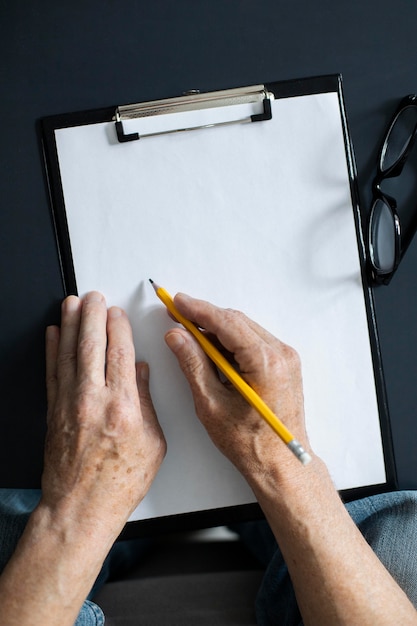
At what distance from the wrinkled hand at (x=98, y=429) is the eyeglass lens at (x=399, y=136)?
40cm

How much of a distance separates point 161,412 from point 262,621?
32 cm

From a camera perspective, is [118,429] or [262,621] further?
[262,621]

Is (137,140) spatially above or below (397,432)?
above

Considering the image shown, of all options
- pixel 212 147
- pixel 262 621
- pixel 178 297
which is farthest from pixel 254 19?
pixel 262 621

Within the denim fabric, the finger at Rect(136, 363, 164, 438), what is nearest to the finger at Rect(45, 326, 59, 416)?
the finger at Rect(136, 363, 164, 438)

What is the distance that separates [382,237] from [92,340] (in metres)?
0.39

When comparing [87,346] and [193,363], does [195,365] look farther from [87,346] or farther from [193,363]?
[87,346]

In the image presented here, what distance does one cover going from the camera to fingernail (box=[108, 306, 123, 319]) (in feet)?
2.49

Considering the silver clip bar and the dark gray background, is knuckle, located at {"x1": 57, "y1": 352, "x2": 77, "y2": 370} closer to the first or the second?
the dark gray background

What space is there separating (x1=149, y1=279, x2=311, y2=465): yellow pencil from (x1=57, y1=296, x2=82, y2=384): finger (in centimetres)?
10

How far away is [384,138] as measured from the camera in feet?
2.57

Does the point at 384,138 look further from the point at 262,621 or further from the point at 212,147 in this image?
the point at 262,621

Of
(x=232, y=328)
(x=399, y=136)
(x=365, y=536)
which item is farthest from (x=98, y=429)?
(x=399, y=136)

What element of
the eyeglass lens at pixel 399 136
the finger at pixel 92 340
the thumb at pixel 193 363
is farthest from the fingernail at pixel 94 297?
the eyeglass lens at pixel 399 136
